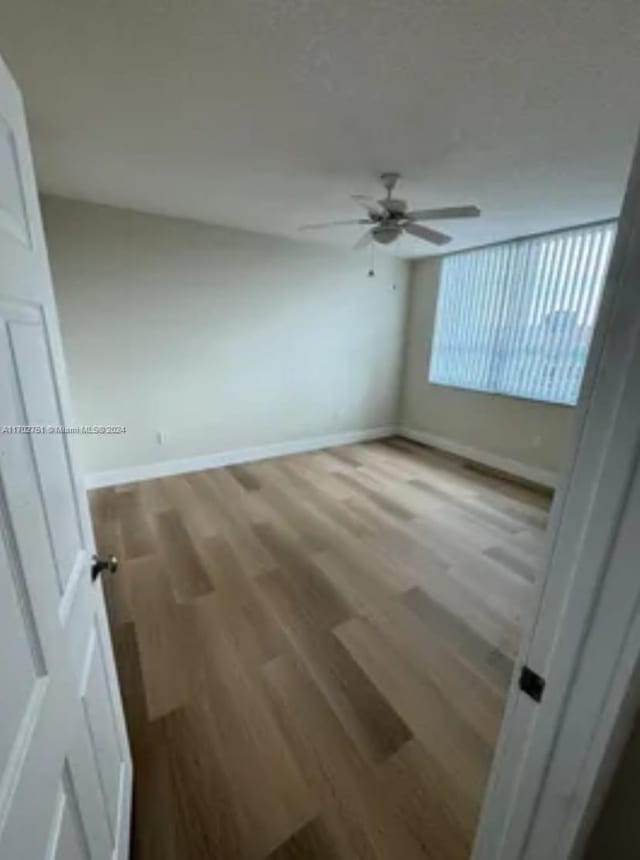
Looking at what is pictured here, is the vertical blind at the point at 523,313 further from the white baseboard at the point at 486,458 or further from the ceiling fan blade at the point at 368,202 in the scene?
the ceiling fan blade at the point at 368,202

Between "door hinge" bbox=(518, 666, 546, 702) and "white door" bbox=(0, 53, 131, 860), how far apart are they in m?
→ 0.72

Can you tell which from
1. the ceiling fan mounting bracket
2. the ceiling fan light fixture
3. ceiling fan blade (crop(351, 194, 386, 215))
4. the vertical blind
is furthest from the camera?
the vertical blind

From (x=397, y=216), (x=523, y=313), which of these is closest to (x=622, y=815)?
(x=397, y=216)

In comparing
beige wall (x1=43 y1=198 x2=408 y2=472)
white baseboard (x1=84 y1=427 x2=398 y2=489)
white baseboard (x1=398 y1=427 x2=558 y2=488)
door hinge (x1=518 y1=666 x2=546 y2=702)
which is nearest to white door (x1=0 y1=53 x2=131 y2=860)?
door hinge (x1=518 y1=666 x2=546 y2=702)

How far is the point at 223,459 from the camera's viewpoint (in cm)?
423

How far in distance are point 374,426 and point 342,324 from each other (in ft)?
4.84

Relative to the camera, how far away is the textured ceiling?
1241 mm

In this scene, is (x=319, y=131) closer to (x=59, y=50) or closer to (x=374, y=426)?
(x=59, y=50)

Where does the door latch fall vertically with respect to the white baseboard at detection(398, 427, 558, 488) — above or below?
above

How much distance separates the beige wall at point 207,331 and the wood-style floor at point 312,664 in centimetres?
89

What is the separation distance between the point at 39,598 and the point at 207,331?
349cm

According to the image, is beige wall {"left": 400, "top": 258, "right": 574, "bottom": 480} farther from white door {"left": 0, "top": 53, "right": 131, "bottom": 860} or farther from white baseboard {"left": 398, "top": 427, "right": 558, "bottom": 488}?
white door {"left": 0, "top": 53, "right": 131, "bottom": 860}

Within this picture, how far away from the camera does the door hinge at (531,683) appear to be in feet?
2.05

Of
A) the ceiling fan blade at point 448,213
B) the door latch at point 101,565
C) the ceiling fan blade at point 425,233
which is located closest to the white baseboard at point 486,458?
the ceiling fan blade at point 425,233
